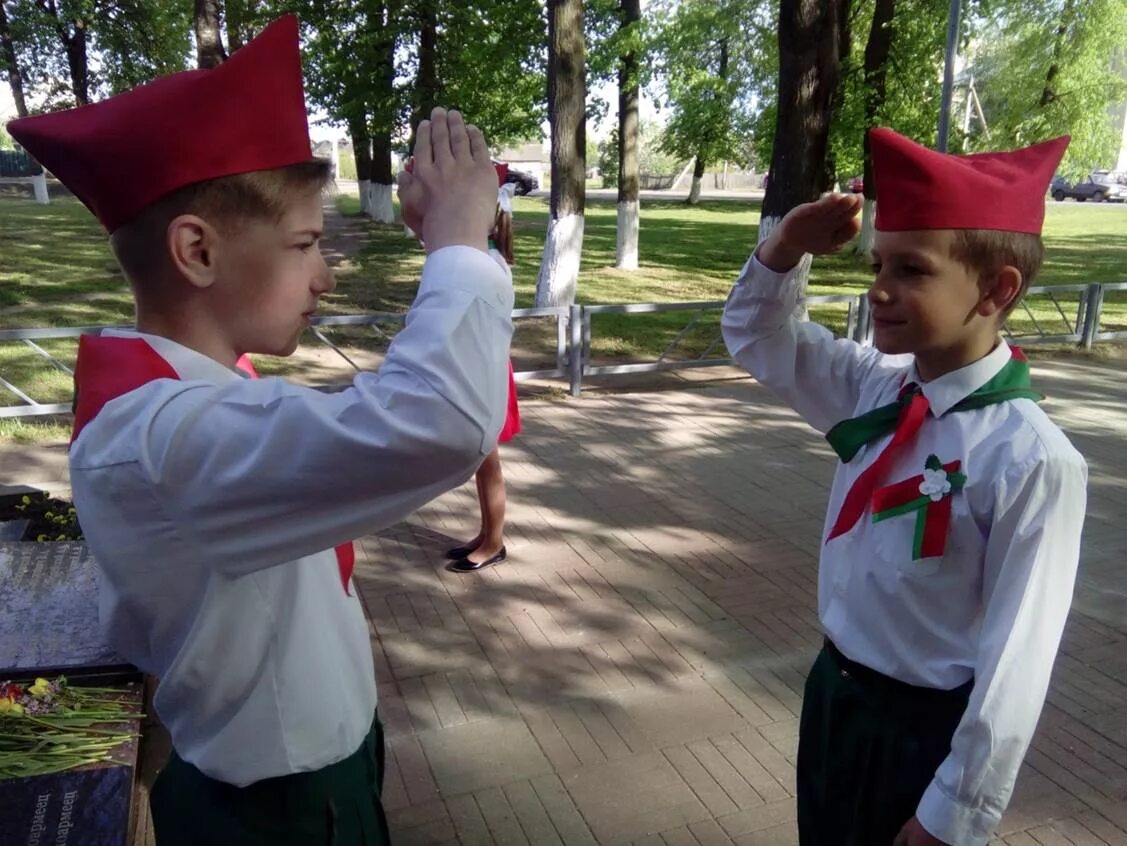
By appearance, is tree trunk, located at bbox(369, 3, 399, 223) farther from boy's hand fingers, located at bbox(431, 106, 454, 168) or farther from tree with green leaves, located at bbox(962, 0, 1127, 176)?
boy's hand fingers, located at bbox(431, 106, 454, 168)

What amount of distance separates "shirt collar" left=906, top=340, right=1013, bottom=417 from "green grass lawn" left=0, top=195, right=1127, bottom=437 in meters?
6.87

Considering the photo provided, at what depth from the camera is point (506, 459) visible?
622cm

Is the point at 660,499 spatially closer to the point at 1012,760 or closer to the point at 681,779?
the point at 681,779

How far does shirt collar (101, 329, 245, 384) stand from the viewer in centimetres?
118

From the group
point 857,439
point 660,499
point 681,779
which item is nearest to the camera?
point 857,439

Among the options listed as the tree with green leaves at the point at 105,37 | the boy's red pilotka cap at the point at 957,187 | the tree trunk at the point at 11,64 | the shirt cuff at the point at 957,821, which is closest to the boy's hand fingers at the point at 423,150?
the boy's red pilotka cap at the point at 957,187

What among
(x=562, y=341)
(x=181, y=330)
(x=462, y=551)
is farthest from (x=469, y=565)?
(x=562, y=341)

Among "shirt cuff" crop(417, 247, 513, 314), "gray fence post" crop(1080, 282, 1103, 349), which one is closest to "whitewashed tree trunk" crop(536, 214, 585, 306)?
"gray fence post" crop(1080, 282, 1103, 349)

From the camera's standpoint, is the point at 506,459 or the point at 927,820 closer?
the point at 927,820

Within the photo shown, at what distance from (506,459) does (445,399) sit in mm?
5279

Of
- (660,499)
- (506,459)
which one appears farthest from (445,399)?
(506,459)

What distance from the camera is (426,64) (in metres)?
19.7

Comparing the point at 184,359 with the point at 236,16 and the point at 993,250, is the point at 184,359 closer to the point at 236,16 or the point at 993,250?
the point at 993,250

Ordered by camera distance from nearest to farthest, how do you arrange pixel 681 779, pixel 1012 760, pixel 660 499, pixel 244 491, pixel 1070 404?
pixel 244 491 < pixel 1012 760 < pixel 681 779 < pixel 660 499 < pixel 1070 404
